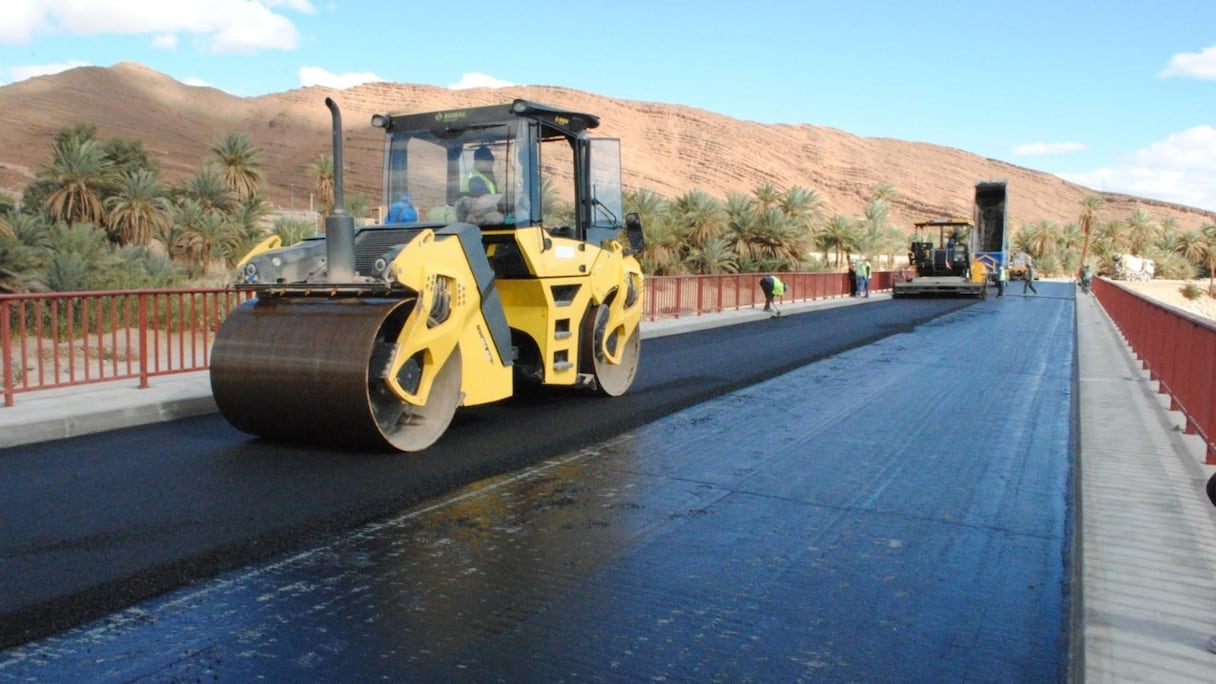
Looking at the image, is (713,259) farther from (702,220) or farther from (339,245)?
(339,245)

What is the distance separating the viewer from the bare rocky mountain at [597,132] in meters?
91.6

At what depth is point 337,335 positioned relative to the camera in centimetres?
692

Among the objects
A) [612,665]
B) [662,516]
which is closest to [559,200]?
[662,516]

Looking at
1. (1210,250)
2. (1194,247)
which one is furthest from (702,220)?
(1194,247)

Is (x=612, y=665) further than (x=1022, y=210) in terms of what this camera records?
No

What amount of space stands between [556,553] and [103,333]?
7.59m

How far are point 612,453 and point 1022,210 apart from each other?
153355 mm

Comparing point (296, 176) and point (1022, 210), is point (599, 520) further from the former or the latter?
point (1022, 210)

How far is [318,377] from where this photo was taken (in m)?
6.93

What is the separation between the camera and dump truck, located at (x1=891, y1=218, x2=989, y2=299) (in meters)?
38.2

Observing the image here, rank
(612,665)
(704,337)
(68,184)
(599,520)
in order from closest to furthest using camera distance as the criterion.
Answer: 1. (612,665)
2. (599,520)
3. (704,337)
4. (68,184)

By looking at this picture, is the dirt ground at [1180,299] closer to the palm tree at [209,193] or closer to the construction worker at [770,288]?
the construction worker at [770,288]

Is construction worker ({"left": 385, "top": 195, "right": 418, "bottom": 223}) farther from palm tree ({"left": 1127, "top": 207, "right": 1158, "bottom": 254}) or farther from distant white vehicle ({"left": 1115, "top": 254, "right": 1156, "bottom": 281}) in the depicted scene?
palm tree ({"left": 1127, "top": 207, "right": 1158, "bottom": 254})

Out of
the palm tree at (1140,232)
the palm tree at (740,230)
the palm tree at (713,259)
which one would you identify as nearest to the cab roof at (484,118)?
the palm tree at (713,259)
